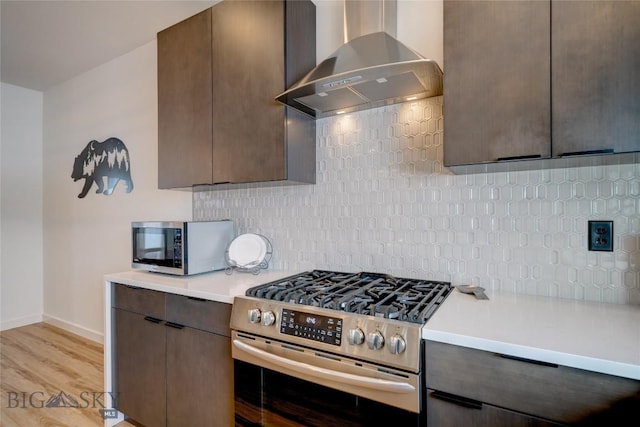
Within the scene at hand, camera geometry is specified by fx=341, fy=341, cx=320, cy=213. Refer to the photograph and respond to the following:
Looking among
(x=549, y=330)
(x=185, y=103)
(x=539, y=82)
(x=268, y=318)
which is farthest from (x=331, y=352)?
(x=185, y=103)

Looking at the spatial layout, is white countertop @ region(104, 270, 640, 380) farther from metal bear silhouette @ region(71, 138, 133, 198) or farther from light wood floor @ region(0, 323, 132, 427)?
metal bear silhouette @ region(71, 138, 133, 198)

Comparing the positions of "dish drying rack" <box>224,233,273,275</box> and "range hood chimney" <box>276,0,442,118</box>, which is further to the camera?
"dish drying rack" <box>224,233,273,275</box>

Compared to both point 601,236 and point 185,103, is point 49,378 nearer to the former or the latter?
point 185,103

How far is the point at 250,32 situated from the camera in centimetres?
190

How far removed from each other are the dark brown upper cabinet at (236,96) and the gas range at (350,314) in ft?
2.16

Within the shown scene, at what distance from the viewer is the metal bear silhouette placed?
318 cm

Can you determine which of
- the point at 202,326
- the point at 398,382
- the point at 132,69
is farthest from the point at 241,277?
the point at 132,69

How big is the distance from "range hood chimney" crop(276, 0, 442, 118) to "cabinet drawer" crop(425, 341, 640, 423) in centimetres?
109

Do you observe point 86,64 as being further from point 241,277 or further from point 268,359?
point 268,359

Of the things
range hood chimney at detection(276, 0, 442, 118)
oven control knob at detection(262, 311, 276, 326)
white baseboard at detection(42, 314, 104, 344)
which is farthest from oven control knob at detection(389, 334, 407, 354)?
white baseboard at detection(42, 314, 104, 344)

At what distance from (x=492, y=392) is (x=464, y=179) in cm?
95

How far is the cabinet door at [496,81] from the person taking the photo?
1.21m

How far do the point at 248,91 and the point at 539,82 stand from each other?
54.4 inches

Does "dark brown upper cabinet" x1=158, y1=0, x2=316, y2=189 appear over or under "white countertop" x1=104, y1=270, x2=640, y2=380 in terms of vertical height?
over
